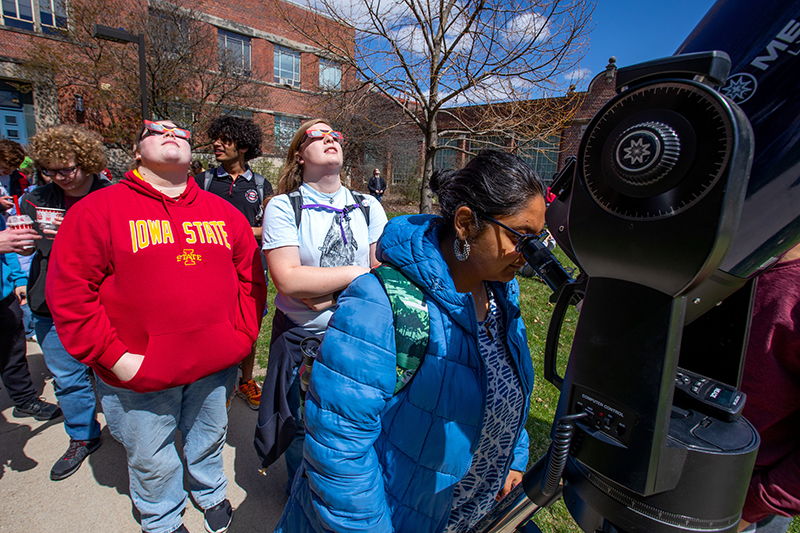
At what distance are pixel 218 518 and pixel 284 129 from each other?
21.5 meters

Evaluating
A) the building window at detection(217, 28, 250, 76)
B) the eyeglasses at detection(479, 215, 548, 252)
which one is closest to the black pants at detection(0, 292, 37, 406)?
the eyeglasses at detection(479, 215, 548, 252)

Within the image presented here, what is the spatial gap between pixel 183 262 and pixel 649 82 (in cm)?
184

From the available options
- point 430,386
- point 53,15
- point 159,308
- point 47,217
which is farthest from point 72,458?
point 53,15

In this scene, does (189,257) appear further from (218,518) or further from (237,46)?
Answer: (237,46)

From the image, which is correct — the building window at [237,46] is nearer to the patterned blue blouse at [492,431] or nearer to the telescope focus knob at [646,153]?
the patterned blue blouse at [492,431]

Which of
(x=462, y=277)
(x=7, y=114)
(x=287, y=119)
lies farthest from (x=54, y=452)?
(x=287, y=119)

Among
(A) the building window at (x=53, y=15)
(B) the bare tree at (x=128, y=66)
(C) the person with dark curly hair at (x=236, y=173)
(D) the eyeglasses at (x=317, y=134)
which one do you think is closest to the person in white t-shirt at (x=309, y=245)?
(D) the eyeglasses at (x=317, y=134)

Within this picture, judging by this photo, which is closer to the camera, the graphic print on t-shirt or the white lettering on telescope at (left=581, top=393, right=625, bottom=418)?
the white lettering on telescope at (left=581, top=393, right=625, bottom=418)

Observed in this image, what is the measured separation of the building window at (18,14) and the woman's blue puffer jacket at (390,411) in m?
21.8

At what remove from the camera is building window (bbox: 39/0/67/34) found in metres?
14.0

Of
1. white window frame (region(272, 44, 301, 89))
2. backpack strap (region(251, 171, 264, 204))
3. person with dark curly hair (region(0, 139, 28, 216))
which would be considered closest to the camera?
backpack strap (region(251, 171, 264, 204))

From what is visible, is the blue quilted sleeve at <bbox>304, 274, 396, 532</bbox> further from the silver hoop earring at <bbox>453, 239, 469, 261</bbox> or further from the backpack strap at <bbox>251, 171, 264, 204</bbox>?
the backpack strap at <bbox>251, 171, 264, 204</bbox>

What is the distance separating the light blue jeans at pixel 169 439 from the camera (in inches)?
72.7

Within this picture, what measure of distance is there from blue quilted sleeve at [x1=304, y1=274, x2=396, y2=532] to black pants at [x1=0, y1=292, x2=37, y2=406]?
3.09 metres
